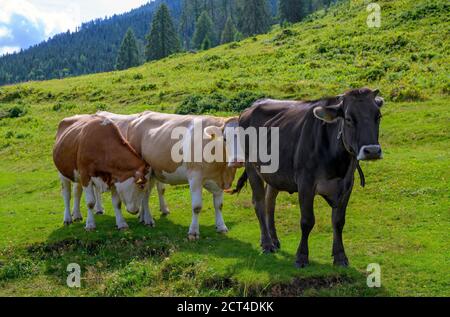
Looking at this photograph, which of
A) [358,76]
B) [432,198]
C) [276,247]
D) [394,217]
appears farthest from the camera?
[358,76]

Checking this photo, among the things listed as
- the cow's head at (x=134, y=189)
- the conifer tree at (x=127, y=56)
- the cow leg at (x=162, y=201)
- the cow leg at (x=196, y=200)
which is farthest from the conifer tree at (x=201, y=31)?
the cow leg at (x=196, y=200)

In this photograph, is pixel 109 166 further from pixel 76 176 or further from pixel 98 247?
pixel 98 247

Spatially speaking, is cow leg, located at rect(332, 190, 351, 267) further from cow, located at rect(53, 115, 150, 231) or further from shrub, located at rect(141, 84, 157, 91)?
shrub, located at rect(141, 84, 157, 91)

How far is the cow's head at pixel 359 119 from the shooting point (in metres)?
7.83

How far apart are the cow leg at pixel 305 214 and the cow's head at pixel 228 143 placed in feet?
6.97

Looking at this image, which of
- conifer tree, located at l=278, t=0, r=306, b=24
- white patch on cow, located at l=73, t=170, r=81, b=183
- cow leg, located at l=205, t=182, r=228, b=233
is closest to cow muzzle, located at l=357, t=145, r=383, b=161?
cow leg, located at l=205, t=182, r=228, b=233

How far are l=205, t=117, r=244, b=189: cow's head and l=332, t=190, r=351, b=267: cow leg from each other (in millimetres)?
2379

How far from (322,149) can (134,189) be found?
5.25m

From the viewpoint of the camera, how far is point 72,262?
36.6 feet

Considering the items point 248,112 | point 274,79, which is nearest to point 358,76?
point 274,79

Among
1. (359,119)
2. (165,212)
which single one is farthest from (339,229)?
(165,212)
